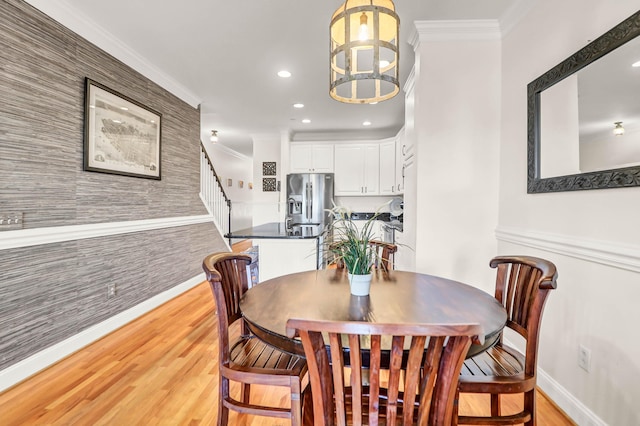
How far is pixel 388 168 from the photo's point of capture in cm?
608

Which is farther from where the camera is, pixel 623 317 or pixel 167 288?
pixel 167 288

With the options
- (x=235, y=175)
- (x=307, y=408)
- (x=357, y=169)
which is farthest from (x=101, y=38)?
(x=235, y=175)

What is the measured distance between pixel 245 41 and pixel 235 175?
6.93 metres

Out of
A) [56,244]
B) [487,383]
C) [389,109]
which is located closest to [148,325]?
[56,244]

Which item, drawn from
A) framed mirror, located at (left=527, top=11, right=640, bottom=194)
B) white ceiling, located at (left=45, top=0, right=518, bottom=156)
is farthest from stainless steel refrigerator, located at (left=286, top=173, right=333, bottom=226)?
framed mirror, located at (left=527, top=11, right=640, bottom=194)

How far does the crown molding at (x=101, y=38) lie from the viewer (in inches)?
89.0

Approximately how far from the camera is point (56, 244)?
233 cm

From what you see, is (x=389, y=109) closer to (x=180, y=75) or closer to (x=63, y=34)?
(x=180, y=75)

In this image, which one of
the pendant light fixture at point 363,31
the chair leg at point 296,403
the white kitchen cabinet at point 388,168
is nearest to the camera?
the chair leg at point 296,403

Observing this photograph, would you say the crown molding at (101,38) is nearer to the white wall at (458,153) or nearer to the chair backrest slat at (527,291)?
the white wall at (458,153)

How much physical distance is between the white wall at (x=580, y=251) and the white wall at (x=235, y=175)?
6.86 meters

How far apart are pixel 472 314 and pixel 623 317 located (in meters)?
0.86

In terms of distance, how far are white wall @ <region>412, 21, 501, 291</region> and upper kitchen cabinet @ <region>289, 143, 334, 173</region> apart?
3.66 meters

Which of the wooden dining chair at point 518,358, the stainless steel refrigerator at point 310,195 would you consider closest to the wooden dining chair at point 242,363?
the wooden dining chair at point 518,358
